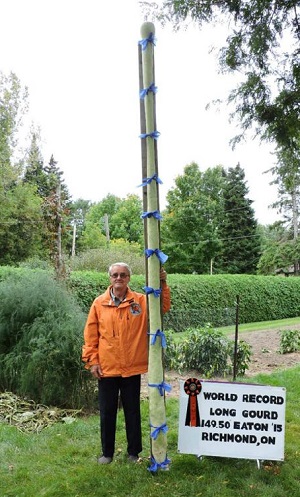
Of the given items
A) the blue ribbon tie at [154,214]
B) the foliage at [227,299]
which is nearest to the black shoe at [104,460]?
the blue ribbon tie at [154,214]

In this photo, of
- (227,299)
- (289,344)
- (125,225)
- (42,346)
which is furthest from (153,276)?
(125,225)

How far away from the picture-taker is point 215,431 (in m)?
4.21

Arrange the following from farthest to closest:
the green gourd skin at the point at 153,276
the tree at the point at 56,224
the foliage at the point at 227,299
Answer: the foliage at the point at 227,299 < the tree at the point at 56,224 < the green gourd skin at the point at 153,276

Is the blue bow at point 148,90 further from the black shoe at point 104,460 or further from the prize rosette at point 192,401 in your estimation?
the black shoe at point 104,460

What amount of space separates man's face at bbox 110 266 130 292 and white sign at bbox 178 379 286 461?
974mm

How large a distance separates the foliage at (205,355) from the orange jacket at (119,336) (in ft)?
11.9

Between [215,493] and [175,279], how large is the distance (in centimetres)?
1580

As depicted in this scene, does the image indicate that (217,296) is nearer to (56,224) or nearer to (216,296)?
(216,296)

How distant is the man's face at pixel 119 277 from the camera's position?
13.7 feet

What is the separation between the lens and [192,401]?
4238 millimetres

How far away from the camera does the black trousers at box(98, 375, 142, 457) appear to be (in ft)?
13.7

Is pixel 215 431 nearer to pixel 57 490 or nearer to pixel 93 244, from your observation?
pixel 57 490

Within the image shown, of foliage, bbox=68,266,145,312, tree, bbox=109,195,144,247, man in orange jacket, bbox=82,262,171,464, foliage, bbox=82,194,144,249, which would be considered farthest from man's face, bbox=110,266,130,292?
tree, bbox=109,195,144,247

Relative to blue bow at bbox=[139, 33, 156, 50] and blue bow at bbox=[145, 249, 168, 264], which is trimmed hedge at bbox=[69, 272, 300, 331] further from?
blue bow at bbox=[139, 33, 156, 50]
